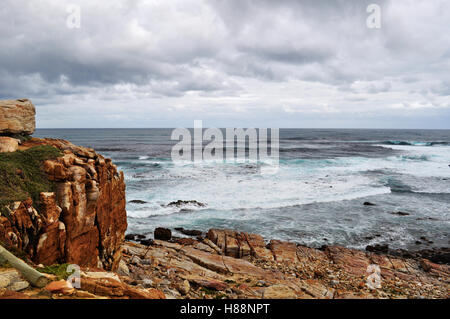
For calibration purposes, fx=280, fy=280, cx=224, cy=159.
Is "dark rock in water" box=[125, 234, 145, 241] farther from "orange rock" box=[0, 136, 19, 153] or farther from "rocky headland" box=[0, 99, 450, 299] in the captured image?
"orange rock" box=[0, 136, 19, 153]

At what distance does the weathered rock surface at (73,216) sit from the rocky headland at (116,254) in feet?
0.08

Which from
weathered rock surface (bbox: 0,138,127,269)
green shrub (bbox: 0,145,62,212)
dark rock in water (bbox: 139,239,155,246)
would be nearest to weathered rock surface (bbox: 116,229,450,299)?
dark rock in water (bbox: 139,239,155,246)

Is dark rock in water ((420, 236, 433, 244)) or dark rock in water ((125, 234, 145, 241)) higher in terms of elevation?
dark rock in water ((125, 234, 145, 241))

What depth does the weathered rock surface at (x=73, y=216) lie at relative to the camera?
238 inches

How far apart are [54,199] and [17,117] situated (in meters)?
3.86

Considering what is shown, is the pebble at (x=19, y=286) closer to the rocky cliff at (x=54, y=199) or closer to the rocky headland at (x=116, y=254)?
the rocky headland at (x=116, y=254)

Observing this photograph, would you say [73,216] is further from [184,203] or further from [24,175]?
[184,203]

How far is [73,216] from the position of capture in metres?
7.02

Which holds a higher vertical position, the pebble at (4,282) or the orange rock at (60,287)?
the pebble at (4,282)

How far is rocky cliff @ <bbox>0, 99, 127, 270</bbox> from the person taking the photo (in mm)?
6074

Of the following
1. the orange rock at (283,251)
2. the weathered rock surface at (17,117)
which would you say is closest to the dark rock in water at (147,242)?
the orange rock at (283,251)
